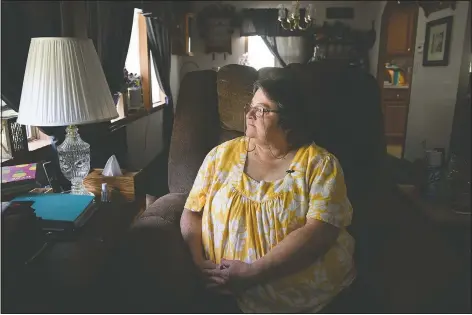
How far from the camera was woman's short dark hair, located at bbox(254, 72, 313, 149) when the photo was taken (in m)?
1.12

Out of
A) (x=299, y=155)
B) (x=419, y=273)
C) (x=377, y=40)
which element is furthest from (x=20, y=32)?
(x=377, y=40)

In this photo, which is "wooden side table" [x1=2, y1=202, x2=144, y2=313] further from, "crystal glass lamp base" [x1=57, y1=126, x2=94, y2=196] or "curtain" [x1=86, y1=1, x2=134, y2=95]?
"curtain" [x1=86, y1=1, x2=134, y2=95]

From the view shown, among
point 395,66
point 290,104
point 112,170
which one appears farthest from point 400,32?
point 112,170

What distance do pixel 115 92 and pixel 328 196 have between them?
172 centimetres

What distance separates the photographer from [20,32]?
1396 millimetres

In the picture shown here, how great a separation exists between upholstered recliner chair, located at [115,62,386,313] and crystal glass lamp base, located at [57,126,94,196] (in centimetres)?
26

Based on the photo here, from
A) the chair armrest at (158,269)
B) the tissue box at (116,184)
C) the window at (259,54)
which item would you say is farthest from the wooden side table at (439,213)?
the window at (259,54)

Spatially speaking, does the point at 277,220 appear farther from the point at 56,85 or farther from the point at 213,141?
the point at 56,85

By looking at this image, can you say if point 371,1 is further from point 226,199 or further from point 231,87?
point 226,199

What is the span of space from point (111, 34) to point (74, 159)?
4.32 ft

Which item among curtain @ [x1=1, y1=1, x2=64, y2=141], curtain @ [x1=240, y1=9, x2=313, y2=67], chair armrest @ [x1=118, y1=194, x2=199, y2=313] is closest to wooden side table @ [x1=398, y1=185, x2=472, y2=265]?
chair armrest @ [x1=118, y1=194, x2=199, y2=313]

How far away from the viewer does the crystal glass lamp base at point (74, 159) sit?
127 cm

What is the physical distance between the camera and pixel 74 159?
128 cm

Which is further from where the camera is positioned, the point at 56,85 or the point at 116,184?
the point at 116,184
